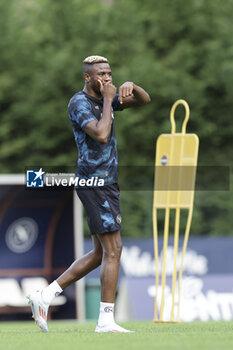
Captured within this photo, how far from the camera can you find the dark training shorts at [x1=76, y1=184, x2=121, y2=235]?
24.6 feet

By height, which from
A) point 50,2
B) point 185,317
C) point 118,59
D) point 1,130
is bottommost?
point 185,317

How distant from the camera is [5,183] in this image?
1455cm

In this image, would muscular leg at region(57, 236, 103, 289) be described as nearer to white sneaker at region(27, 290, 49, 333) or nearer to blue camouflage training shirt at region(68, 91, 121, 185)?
white sneaker at region(27, 290, 49, 333)

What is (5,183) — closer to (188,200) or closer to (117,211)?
(188,200)

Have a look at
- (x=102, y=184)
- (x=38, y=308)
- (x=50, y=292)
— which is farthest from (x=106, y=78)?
(x=38, y=308)

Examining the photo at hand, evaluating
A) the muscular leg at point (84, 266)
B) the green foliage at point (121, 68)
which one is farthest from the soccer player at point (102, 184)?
the green foliage at point (121, 68)

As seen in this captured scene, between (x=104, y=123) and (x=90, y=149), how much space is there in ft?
1.09

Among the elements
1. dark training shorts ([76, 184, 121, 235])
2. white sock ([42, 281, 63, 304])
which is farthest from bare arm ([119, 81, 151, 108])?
white sock ([42, 281, 63, 304])

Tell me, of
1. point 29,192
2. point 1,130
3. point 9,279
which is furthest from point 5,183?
point 1,130

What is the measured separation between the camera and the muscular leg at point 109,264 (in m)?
7.53

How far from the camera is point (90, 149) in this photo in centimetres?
755

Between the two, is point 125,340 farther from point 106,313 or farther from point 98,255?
point 98,255

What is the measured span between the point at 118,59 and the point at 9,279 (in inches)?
452

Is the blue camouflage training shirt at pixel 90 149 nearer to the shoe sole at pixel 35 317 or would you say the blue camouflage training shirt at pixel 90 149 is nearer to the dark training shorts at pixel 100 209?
the dark training shorts at pixel 100 209
